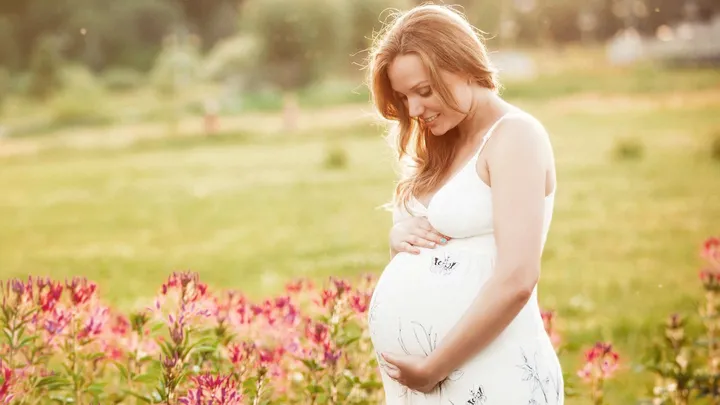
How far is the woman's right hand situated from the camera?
6.62 feet

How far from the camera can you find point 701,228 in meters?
8.15

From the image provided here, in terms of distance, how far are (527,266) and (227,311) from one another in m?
1.11

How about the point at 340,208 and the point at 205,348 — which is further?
the point at 340,208

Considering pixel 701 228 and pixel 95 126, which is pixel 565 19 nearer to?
pixel 701 228

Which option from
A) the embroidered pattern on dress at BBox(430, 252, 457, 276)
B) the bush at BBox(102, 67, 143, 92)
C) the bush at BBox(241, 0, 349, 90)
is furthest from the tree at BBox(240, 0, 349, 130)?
the embroidered pattern on dress at BBox(430, 252, 457, 276)

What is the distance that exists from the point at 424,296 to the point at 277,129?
977 centimetres

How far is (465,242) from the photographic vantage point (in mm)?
1946

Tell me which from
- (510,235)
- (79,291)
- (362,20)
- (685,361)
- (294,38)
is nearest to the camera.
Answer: (510,235)

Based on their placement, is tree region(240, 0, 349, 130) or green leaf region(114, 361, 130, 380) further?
tree region(240, 0, 349, 130)

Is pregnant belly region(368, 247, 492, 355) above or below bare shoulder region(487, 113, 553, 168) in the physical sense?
below

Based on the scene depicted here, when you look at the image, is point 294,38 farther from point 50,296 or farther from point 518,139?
point 518,139

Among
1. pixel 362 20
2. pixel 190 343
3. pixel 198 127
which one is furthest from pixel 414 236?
pixel 198 127

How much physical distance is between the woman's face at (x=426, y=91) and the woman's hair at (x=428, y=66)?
1 cm

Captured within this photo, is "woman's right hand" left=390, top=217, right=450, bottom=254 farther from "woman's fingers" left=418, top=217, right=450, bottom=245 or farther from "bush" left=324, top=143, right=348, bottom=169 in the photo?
"bush" left=324, top=143, right=348, bottom=169
